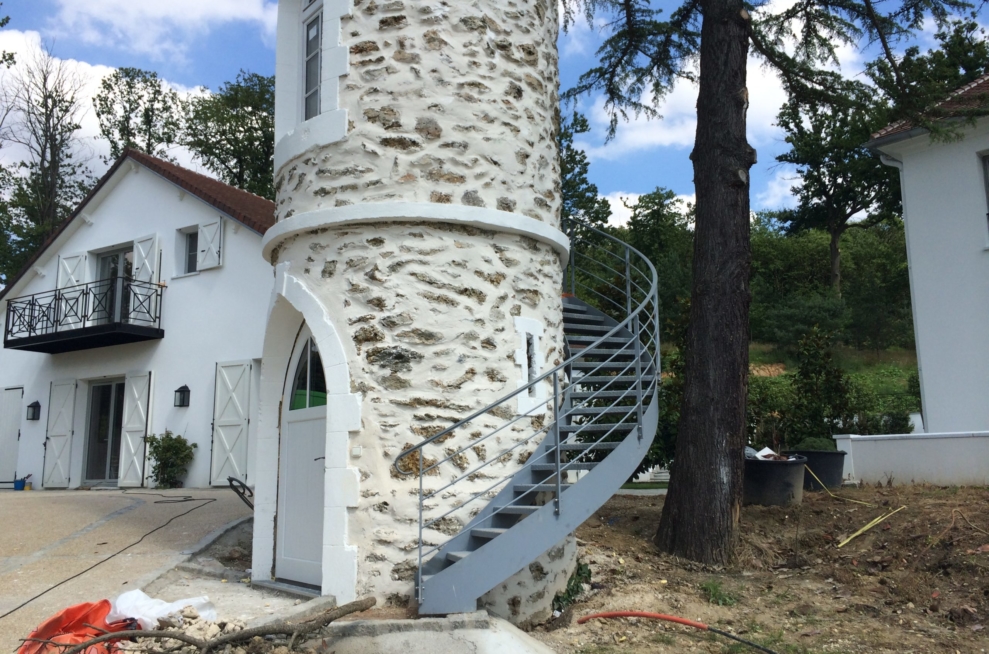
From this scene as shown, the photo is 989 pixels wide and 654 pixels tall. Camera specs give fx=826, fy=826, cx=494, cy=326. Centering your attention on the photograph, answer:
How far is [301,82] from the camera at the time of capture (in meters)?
7.75

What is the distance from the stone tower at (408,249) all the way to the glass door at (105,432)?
33.2ft

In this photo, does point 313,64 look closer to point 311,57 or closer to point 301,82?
point 311,57

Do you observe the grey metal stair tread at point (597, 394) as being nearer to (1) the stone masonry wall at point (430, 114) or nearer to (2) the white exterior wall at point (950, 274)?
(1) the stone masonry wall at point (430, 114)

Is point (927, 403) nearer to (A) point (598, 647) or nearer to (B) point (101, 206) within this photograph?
(A) point (598, 647)

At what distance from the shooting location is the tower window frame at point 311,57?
7547mm

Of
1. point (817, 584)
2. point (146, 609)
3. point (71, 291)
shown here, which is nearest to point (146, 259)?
point (71, 291)

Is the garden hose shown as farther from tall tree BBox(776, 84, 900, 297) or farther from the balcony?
tall tree BBox(776, 84, 900, 297)

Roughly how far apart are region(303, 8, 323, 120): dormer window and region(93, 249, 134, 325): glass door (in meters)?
9.09

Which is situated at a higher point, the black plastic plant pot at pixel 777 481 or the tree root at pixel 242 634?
the black plastic plant pot at pixel 777 481

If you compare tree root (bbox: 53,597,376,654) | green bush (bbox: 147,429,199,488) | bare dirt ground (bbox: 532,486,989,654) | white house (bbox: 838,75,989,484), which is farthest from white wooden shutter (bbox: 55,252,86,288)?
white house (bbox: 838,75,989,484)

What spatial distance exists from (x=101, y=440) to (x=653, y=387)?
1287cm

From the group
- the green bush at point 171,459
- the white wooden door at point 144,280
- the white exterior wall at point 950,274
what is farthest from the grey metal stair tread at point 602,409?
the white wooden door at point 144,280

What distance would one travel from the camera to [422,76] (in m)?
6.69

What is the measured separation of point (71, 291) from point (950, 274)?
1594 cm
